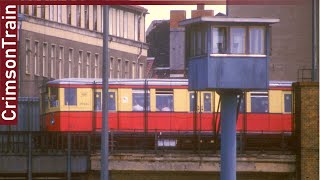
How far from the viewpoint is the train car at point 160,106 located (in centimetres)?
4991

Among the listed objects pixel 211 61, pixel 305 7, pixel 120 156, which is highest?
pixel 305 7

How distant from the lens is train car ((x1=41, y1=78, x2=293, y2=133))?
49906 millimetres

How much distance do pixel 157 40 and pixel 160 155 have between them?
194ft

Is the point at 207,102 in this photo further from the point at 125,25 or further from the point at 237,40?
the point at 125,25

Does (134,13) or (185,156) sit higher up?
(134,13)

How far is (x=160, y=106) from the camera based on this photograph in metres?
50.0

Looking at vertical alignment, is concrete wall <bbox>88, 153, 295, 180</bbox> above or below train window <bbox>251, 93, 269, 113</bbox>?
below

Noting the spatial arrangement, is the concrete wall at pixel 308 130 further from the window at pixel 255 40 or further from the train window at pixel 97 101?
the train window at pixel 97 101

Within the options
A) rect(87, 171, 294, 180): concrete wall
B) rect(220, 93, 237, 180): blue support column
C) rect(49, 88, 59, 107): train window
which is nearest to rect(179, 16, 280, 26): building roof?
rect(220, 93, 237, 180): blue support column

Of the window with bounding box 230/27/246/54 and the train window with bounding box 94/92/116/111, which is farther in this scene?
the train window with bounding box 94/92/116/111

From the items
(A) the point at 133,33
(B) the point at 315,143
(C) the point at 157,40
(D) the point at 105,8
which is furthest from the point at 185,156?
(C) the point at 157,40

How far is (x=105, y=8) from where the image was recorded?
36.6 m

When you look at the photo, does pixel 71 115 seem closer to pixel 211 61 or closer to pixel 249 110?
pixel 249 110

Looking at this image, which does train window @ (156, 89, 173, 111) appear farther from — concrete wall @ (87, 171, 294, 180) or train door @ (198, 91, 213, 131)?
concrete wall @ (87, 171, 294, 180)
